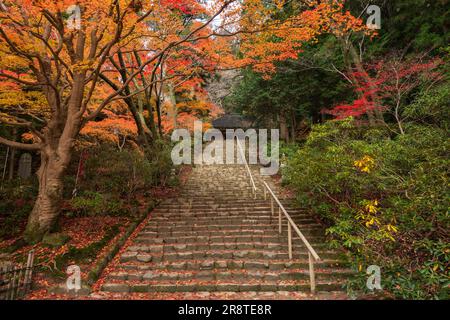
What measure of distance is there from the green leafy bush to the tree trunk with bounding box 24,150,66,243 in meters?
6.76

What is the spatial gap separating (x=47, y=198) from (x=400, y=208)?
8.14m

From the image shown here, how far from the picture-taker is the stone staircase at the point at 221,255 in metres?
4.98

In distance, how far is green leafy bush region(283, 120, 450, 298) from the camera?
396 cm

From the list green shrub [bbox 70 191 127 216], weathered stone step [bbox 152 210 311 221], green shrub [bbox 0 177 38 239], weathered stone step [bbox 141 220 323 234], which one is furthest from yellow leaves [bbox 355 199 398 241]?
green shrub [bbox 0 177 38 239]

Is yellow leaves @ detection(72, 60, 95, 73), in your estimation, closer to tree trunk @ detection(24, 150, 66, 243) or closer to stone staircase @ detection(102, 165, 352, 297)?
tree trunk @ detection(24, 150, 66, 243)

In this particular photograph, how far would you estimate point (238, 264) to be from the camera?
18.5ft

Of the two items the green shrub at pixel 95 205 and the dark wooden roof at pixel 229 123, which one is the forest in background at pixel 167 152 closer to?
the green shrub at pixel 95 205

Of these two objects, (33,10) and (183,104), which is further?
(183,104)

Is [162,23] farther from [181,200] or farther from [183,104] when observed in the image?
[183,104]

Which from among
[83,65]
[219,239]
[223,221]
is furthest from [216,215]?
[83,65]

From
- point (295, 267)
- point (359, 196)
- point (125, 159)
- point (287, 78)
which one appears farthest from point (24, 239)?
point (287, 78)

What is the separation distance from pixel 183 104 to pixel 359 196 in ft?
56.1

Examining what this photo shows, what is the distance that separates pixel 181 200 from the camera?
1009cm

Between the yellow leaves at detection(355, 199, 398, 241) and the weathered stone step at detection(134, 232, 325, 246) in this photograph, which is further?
the weathered stone step at detection(134, 232, 325, 246)
